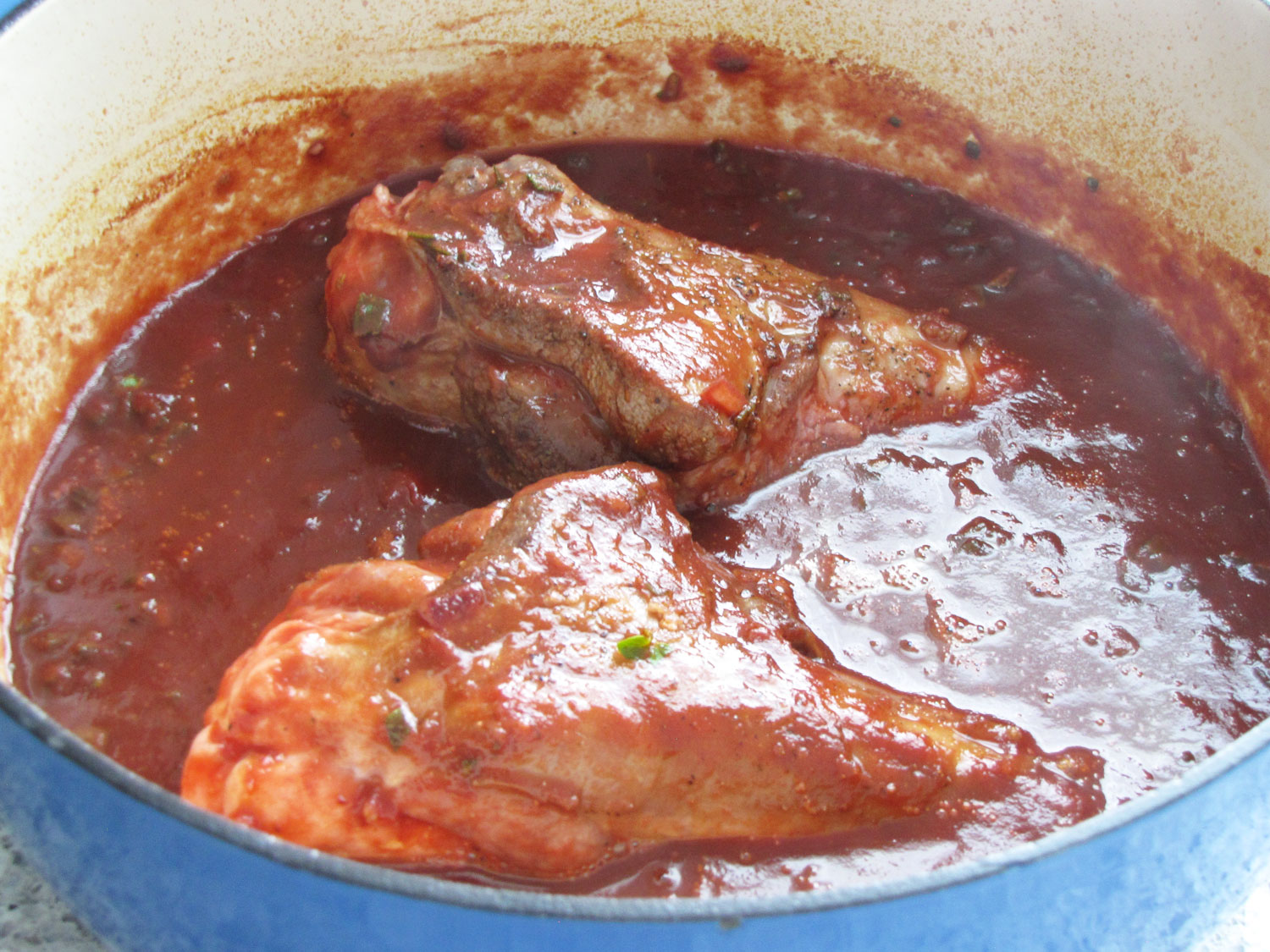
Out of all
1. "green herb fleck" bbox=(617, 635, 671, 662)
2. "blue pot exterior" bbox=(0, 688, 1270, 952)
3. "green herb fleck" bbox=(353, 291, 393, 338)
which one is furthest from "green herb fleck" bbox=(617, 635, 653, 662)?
"green herb fleck" bbox=(353, 291, 393, 338)

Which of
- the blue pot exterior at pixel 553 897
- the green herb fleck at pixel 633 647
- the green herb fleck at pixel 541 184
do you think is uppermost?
the green herb fleck at pixel 541 184

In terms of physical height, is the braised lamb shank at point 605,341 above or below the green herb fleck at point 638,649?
above

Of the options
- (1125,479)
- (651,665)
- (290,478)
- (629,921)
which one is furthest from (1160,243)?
(629,921)

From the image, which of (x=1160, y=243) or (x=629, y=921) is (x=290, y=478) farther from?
(x=1160, y=243)

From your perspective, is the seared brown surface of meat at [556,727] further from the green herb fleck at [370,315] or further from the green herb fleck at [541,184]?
the green herb fleck at [541,184]

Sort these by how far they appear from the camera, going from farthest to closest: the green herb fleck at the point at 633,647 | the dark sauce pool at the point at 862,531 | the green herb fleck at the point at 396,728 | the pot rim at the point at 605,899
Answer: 1. the dark sauce pool at the point at 862,531
2. the green herb fleck at the point at 633,647
3. the green herb fleck at the point at 396,728
4. the pot rim at the point at 605,899

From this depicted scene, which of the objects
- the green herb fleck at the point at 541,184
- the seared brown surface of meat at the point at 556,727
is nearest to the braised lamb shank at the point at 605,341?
the green herb fleck at the point at 541,184

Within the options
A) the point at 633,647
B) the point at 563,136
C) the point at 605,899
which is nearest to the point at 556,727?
the point at 633,647
